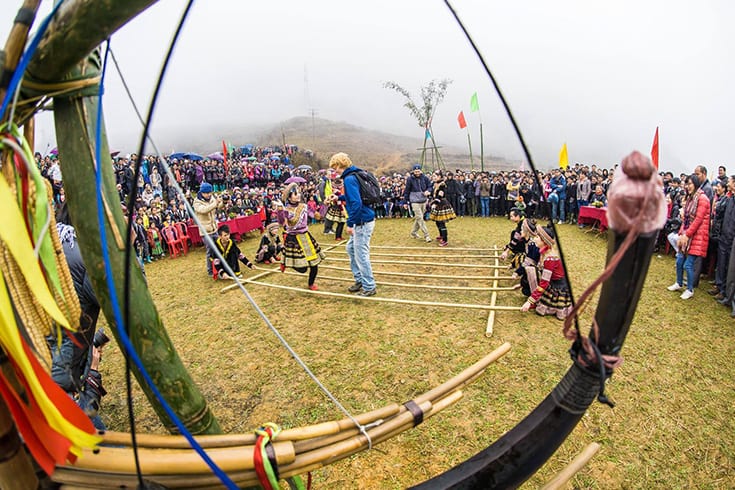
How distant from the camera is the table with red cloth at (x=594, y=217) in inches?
356

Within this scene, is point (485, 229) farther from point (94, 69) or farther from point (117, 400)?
point (94, 69)

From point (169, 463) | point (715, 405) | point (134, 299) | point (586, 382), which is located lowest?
point (715, 405)

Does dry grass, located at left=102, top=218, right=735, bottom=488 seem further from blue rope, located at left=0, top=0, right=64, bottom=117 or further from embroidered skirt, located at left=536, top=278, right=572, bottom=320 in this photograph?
blue rope, located at left=0, top=0, right=64, bottom=117

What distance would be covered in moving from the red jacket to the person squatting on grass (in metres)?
5.35

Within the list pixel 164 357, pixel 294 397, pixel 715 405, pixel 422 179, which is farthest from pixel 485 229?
pixel 164 357

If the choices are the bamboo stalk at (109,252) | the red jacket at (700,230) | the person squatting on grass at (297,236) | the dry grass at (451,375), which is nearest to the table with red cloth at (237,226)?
the dry grass at (451,375)

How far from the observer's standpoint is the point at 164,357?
1.43 m

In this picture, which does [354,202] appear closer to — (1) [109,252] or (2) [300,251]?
(2) [300,251]

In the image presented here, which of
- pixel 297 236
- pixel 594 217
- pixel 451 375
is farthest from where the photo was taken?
pixel 594 217

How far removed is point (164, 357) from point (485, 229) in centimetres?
993

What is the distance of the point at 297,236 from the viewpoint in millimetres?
5559

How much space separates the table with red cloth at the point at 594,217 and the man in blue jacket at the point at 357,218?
690 centimetres

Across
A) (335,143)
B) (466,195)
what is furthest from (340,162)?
(335,143)

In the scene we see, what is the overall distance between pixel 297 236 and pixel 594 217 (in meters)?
8.10
